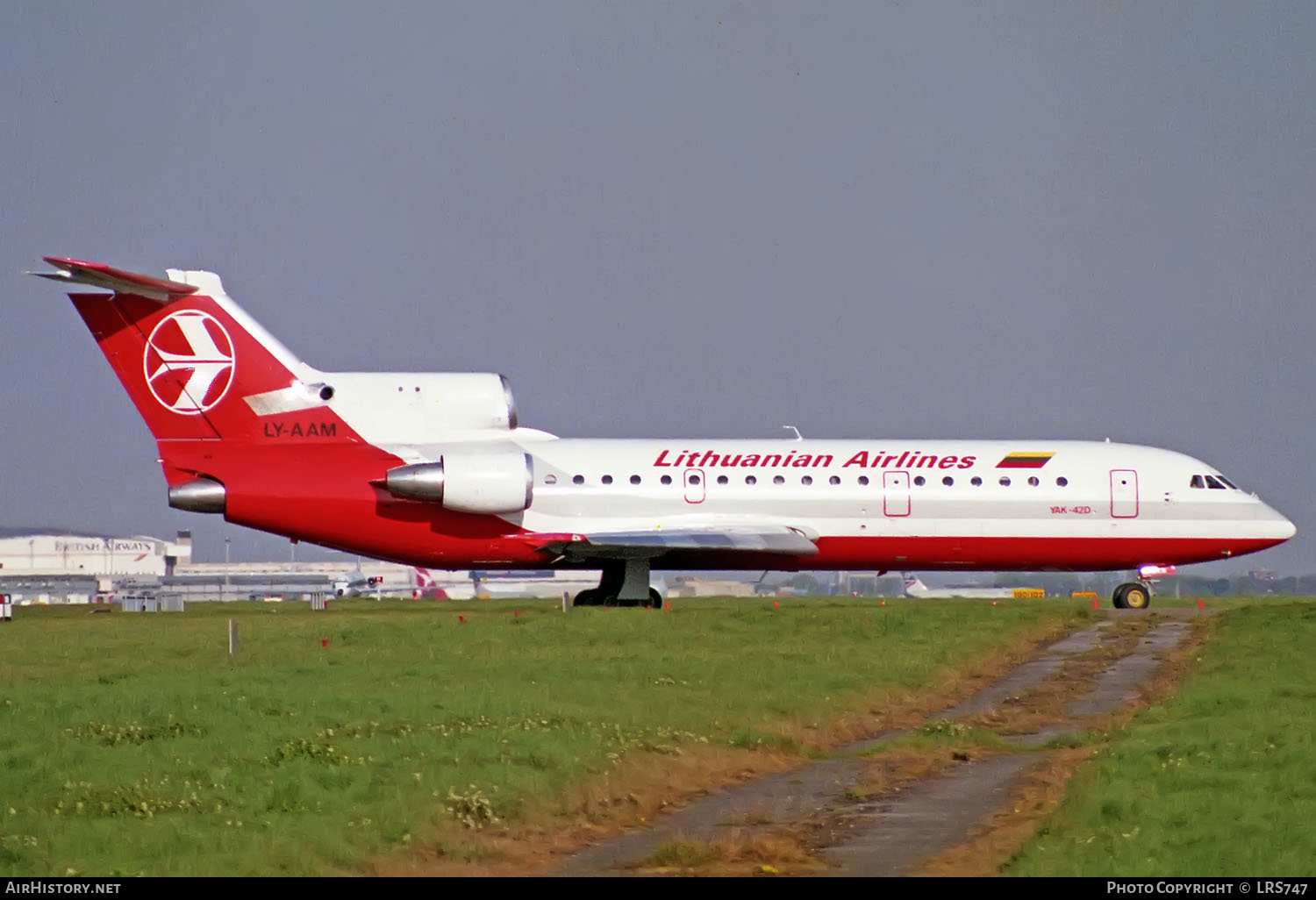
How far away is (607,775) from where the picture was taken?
1579cm

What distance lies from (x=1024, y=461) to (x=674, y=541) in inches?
377

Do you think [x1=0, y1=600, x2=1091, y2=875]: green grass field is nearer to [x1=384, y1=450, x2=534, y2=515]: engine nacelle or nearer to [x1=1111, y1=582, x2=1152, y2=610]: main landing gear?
[x1=384, y1=450, x2=534, y2=515]: engine nacelle

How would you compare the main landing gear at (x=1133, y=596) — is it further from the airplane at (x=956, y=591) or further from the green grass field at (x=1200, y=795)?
the airplane at (x=956, y=591)

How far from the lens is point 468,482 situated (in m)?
37.1

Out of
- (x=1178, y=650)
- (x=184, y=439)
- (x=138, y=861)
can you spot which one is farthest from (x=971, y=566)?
(x=138, y=861)

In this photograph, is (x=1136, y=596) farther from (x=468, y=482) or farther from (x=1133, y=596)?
(x=468, y=482)

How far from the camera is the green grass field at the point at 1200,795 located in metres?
11.9

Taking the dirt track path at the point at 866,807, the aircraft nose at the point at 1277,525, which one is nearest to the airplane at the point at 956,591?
the aircraft nose at the point at 1277,525

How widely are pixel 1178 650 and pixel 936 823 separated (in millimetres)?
17255

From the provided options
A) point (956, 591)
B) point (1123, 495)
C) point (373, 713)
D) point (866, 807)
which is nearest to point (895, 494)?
point (1123, 495)

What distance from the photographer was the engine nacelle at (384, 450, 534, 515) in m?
36.9

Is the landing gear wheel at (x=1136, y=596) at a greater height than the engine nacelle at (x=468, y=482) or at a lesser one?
lesser

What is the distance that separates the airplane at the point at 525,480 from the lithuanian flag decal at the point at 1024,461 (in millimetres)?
48

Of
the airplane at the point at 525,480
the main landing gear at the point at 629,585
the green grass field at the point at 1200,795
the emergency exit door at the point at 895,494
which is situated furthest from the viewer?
the emergency exit door at the point at 895,494
